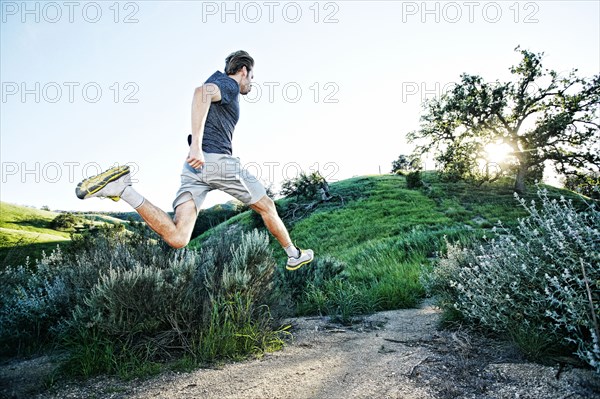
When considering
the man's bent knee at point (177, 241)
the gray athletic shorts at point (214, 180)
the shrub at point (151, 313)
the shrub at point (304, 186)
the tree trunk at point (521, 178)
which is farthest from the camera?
the shrub at point (304, 186)

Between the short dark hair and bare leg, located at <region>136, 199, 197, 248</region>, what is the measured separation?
1.60 m

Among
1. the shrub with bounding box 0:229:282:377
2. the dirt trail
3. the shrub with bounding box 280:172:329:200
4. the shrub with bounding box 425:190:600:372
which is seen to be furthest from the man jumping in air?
the shrub with bounding box 280:172:329:200

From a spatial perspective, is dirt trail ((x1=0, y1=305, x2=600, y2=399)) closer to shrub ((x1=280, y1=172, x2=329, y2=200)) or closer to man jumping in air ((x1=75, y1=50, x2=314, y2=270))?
man jumping in air ((x1=75, y1=50, x2=314, y2=270))

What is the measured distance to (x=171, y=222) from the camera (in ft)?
11.3

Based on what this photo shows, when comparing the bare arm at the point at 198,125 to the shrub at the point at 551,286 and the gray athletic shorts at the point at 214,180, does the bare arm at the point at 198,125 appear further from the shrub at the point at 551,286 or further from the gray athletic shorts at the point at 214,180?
the shrub at the point at 551,286

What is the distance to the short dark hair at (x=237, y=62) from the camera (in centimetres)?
398

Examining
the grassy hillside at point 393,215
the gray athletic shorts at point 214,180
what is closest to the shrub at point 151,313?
the gray athletic shorts at point 214,180

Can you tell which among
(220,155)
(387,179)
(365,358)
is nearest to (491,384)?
(365,358)

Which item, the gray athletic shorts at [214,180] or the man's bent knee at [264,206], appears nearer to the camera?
the gray athletic shorts at [214,180]

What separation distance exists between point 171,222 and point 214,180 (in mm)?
601

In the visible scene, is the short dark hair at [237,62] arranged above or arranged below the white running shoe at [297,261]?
above

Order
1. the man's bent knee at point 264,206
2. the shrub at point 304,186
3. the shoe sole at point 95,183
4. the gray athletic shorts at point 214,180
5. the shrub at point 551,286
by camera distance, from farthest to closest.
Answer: the shrub at point 304,186, the man's bent knee at point 264,206, the gray athletic shorts at point 214,180, the shoe sole at point 95,183, the shrub at point 551,286

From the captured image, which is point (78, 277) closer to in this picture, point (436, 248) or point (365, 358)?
point (365, 358)

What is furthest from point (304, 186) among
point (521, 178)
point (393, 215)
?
point (521, 178)
